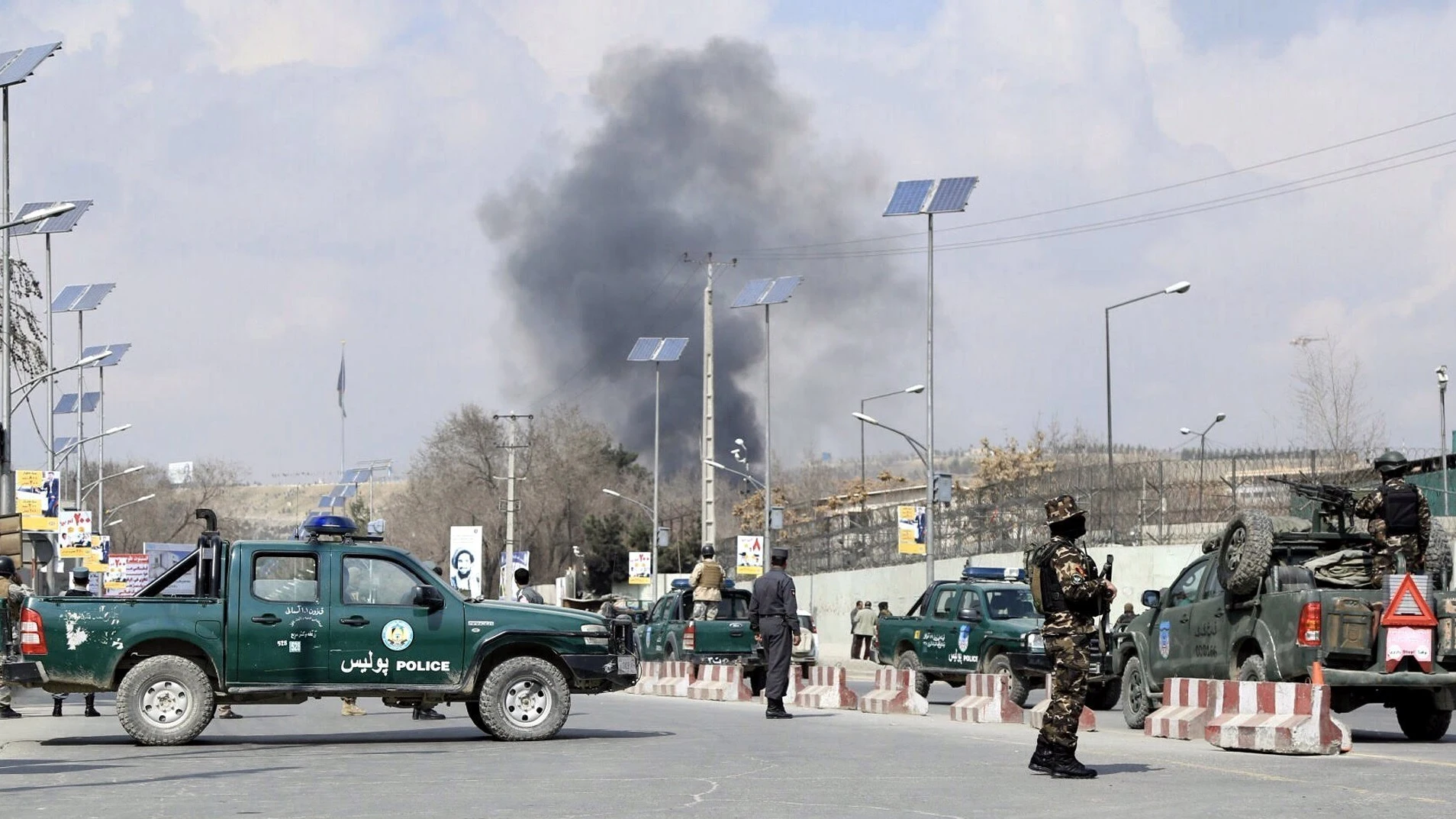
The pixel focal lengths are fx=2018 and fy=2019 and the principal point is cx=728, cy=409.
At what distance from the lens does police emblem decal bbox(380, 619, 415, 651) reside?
16969mm

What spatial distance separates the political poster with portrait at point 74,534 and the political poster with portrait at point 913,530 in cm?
2199

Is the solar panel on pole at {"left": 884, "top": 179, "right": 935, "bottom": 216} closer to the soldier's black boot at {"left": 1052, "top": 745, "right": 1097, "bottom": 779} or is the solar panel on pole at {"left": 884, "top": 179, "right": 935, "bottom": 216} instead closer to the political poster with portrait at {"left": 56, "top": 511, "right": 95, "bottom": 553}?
the political poster with portrait at {"left": 56, "top": 511, "right": 95, "bottom": 553}

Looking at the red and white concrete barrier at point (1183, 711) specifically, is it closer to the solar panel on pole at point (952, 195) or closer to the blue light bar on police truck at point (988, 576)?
the blue light bar on police truck at point (988, 576)

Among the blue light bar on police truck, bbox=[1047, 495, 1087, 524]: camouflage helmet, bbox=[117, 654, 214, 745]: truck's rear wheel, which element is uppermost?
bbox=[1047, 495, 1087, 524]: camouflage helmet

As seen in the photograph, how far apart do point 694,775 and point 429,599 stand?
15.6 ft

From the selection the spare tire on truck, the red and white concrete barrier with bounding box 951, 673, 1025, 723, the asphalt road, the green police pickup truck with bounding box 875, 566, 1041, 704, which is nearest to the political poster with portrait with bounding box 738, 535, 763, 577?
the green police pickup truck with bounding box 875, 566, 1041, 704

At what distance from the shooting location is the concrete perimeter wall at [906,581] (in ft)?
148

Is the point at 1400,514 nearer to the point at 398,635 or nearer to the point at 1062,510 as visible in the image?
the point at 1062,510

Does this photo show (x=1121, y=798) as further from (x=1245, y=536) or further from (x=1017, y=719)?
(x=1017, y=719)

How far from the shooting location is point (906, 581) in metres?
57.1

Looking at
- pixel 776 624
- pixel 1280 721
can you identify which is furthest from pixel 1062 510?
pixel 776 624

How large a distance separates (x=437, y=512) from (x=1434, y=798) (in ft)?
329

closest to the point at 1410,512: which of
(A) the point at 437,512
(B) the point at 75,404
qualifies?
(B) the point at 75,404

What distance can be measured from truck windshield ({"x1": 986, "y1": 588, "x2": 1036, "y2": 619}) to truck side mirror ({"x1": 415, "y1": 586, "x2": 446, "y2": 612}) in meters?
9.79
